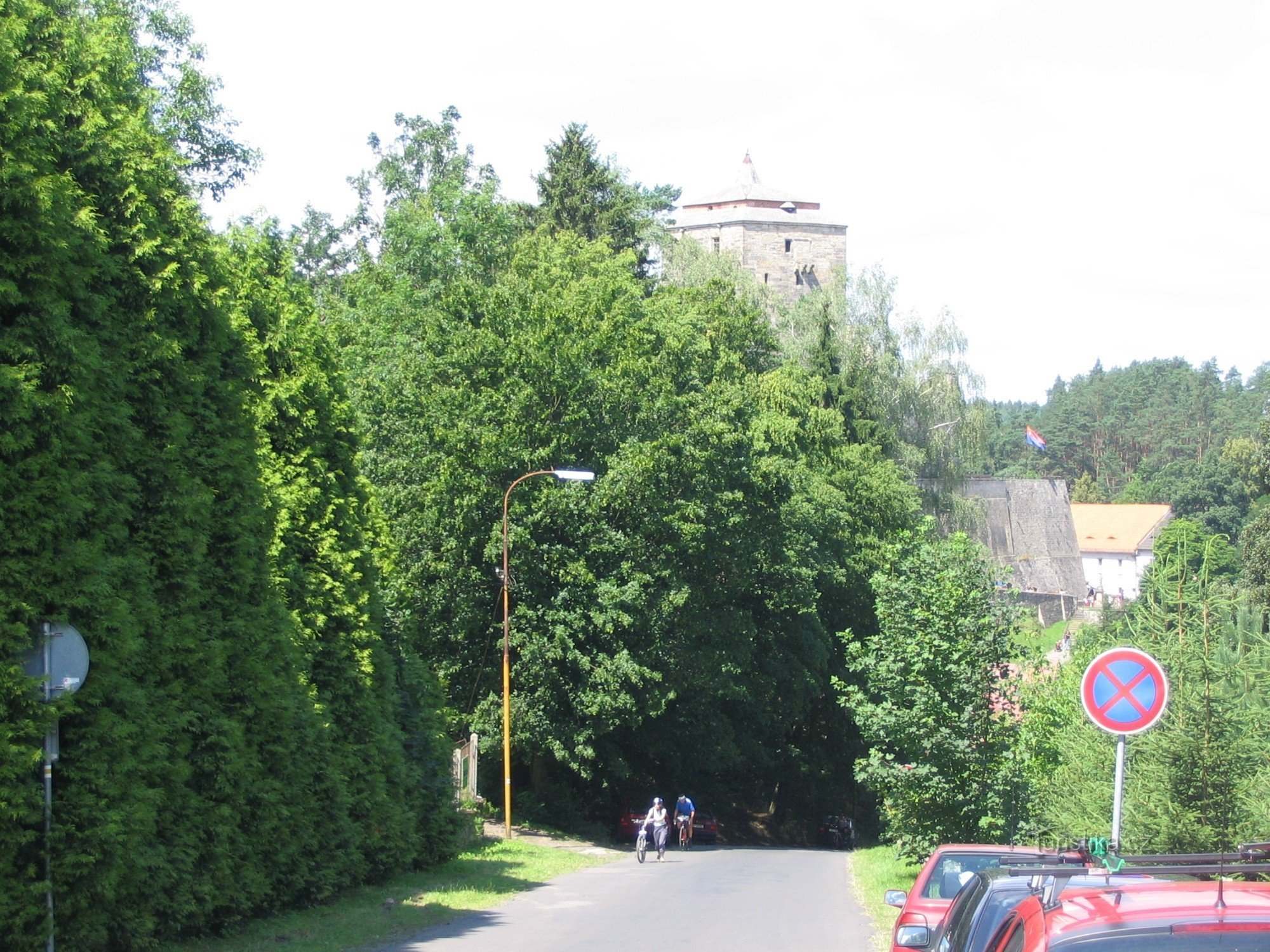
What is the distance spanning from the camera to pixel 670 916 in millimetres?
15906

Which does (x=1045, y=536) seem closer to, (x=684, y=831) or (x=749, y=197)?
(x=749, y=197)

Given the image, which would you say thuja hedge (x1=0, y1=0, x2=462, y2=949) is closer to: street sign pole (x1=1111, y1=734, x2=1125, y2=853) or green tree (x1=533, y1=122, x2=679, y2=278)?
street sign pole (x1=1111, y1=734, x2=1125, y2=853)

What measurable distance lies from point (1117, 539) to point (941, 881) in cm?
12154

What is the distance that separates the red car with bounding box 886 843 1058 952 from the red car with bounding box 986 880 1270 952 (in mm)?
5197

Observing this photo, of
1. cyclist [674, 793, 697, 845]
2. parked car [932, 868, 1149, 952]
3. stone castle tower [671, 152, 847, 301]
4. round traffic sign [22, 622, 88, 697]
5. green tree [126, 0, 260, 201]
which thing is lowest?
cyclist [674, 793, 697, 845]

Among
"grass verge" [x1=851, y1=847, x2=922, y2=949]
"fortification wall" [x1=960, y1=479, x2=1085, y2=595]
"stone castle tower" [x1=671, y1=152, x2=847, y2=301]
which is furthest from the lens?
"fortification wall" [x1=960, y1=479, x2=1085, y2=595]

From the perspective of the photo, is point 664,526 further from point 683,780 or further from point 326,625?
point 326,625

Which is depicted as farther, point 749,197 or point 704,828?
point 749,197

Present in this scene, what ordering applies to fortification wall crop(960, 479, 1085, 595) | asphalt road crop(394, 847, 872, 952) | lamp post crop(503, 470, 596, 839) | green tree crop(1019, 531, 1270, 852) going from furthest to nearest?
fortification wall crop(960, 479, 1085, 595), lamp post crop(503, 470, 596, 839), asphalt road crop(394, 847, 872, 952), green tree crop(1019, 531, 1270, 852)

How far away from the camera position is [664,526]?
3139 centimetres

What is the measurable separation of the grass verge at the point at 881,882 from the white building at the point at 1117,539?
98944 millimetres

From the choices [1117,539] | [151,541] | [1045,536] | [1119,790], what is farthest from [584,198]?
[1117,539]

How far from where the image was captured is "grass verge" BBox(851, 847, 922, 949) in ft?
52.6

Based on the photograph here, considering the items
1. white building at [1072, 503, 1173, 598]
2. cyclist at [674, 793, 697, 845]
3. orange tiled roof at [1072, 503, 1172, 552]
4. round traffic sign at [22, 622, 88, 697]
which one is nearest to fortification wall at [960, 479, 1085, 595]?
white building at [1072, 503, 1173, 598]
